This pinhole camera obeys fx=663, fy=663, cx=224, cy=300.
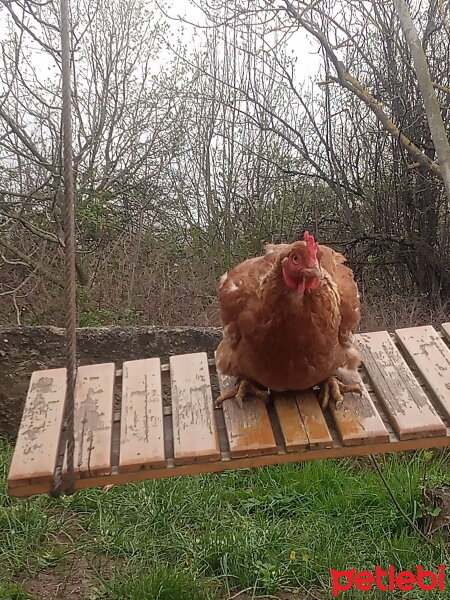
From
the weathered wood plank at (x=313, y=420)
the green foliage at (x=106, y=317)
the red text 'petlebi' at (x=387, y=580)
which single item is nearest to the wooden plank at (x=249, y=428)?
the weathered wood plank at (x=313, y=420)

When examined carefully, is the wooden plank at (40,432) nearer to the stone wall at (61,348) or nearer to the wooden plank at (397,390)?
the wooden plank at (397,390)

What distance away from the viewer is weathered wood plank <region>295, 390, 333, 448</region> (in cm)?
195

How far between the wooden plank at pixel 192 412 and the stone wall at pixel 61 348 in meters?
1.51

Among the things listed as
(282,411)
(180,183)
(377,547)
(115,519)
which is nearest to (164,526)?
(115,519)

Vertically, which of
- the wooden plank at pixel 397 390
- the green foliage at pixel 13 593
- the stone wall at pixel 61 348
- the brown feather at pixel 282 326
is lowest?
the green foliage at pixel 13 593

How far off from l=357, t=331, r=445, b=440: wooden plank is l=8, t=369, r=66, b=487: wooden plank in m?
1.04

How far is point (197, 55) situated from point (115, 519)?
4548 millimetres

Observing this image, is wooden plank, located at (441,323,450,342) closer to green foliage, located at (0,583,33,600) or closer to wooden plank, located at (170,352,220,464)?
wooden plank, located at (170,352,220,464)

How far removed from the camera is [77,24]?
5.52m

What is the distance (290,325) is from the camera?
2047mm

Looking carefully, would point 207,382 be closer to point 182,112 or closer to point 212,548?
point 212,548

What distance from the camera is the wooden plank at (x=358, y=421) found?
195 centimetres

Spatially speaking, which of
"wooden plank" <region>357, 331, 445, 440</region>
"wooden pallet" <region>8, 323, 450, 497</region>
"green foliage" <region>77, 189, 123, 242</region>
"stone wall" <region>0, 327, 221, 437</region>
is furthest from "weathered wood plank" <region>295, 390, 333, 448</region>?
"green foliage" <region>77, 189, 123, 242</region>

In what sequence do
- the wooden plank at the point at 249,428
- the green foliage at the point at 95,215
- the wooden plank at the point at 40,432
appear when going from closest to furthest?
the wooden plank at the point at 40,432 → the wooden plank at the point at 249,428 → the green foliage at the point at 95,215
